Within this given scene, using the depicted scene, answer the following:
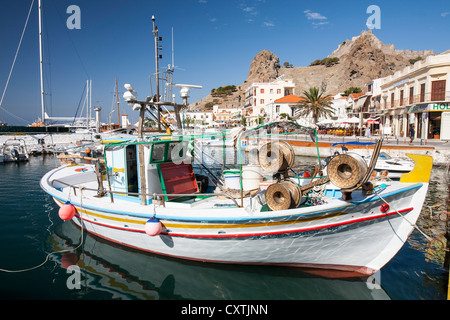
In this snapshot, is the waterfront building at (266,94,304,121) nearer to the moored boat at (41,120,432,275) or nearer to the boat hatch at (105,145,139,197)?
the boat hatch at (105,145,139,197)

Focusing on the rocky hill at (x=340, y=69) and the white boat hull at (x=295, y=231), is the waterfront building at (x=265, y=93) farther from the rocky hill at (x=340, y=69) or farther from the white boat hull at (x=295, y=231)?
the white boat hull at (x=295, y=231)

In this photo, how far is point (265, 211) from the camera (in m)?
5.67

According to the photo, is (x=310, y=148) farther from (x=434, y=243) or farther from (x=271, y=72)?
(x=271, y=72)

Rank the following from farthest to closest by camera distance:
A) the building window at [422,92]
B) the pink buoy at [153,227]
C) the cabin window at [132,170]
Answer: the building window at [422,92] < the cabin window at [132,170] < the pink buoy at [153,227]

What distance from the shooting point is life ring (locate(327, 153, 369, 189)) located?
4777 mm

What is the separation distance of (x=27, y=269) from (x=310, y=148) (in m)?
25.5

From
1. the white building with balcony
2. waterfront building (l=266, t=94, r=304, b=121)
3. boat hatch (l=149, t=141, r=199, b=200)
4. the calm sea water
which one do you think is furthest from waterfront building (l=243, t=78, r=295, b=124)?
the calm sea water

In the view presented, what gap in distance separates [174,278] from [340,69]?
115 m

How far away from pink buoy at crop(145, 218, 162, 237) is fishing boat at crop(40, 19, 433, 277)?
2cm

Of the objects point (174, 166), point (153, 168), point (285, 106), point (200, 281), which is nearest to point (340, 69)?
point (285, 106)

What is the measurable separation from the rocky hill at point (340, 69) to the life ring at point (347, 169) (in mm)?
82574

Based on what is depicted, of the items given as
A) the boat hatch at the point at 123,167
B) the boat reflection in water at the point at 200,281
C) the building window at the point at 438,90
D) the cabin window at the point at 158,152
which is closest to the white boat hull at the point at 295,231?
the boat reflection in water at the point at 200,281

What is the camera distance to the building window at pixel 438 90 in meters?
26.5

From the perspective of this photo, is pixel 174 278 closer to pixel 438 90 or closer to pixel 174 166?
pixel 174 166
